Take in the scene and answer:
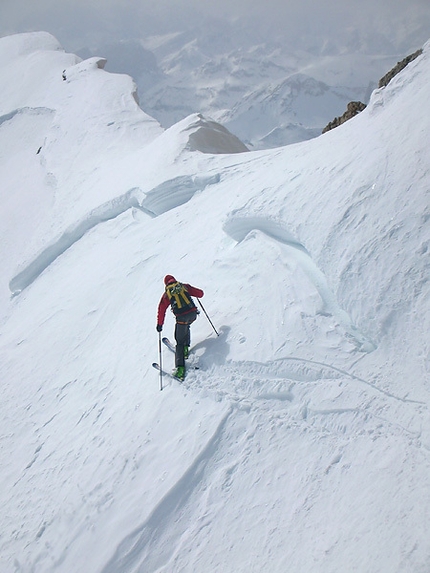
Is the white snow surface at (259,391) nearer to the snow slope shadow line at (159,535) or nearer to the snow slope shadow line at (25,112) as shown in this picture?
the snow slope shadow line at (159,535)

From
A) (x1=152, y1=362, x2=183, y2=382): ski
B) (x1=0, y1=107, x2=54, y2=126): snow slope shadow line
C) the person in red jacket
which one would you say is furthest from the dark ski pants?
(x1=0, y1=107, x2=54, y2=126): snow slope shadow line

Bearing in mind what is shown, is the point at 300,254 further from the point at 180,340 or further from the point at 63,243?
the point at 63,243

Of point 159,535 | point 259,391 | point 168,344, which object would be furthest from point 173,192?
point 159,535

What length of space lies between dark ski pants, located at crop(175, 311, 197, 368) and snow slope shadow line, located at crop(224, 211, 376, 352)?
7.51ft

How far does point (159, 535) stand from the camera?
5688mm

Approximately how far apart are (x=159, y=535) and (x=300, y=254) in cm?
538

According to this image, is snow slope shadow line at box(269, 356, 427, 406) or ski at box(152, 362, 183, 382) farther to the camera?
ski at box(152, 362, 183, 382)

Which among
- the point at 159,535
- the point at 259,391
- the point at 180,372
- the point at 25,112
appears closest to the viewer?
the point at 159,535

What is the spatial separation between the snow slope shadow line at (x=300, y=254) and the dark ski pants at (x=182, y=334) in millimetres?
2289

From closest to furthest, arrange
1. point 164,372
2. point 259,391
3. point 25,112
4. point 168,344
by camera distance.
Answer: point 259,391 < point 164,372 < point 168,344 < point 25,112

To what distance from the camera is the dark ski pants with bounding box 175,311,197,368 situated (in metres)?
7.31

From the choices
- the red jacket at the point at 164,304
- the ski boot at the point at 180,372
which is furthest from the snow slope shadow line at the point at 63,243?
the ski boot at the point at 180,372

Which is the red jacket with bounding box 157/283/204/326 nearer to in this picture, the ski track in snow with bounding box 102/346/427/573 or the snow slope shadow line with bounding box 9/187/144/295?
the ski track in snow with bounding box 102/346/427/573

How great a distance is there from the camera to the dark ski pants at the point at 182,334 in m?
7.31
